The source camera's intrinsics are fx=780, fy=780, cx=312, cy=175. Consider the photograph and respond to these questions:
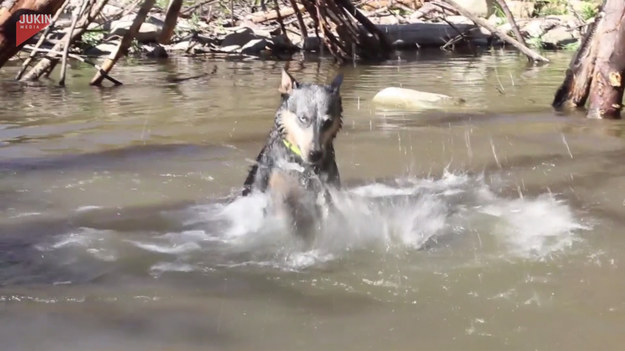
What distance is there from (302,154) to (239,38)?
15.0 metres

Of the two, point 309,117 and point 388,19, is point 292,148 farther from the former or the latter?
point 388,19

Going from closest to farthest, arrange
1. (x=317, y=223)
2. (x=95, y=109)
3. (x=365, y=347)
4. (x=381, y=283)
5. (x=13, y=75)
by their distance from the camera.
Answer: (x=365, y=347), (x=381, y=283), (x=317, y=223), (x=95, y=109), (x=13, y=75)

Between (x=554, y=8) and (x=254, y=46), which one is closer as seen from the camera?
(x=254, y=46)

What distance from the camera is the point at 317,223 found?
17.3ft

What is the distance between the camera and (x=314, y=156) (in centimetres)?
529

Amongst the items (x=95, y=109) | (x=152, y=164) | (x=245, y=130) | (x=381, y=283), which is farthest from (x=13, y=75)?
(x=381, y=283)

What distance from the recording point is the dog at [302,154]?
5332mm

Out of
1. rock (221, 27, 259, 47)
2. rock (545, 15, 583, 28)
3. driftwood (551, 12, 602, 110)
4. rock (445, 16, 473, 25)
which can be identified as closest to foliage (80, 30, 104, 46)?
rock (221, 27, 259, 47)

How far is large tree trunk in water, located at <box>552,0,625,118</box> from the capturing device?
29.7 ft

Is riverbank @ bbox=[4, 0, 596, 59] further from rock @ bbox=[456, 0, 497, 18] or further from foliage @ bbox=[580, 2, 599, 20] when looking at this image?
rock @ bbox=[456, 0, 497, 18]

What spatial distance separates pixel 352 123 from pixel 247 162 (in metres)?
2.38

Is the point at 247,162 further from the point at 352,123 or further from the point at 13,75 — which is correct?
the point at 13,75

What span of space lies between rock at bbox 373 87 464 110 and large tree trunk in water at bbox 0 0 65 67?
18.4 feet

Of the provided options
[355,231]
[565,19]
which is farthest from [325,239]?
[565,19]
